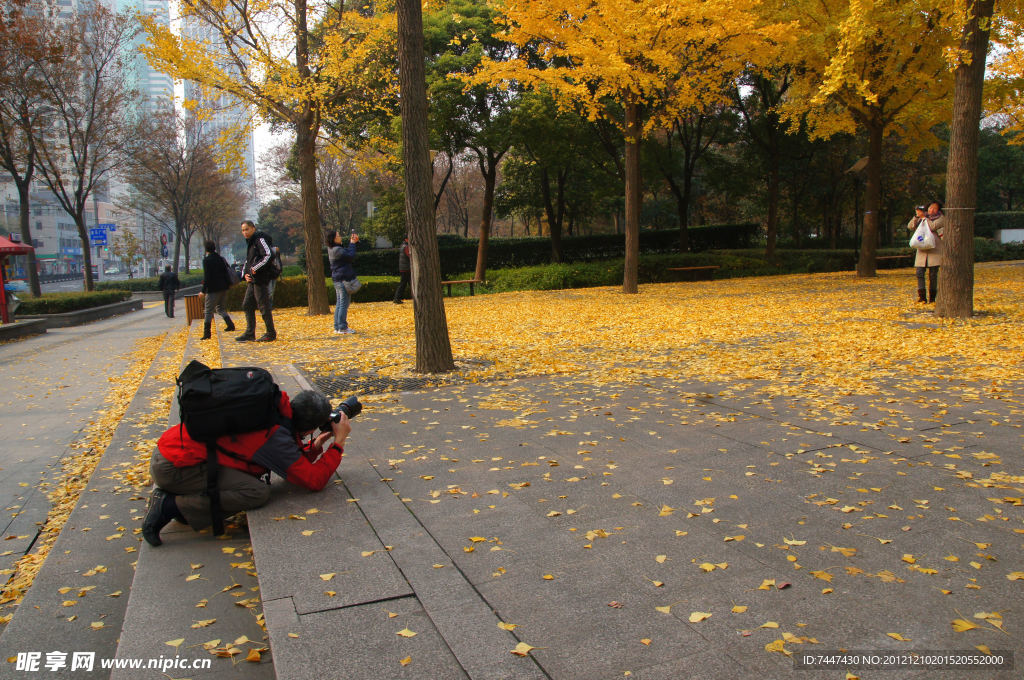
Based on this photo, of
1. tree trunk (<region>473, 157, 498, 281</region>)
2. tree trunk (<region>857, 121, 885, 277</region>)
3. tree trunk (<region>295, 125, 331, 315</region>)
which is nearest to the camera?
tree trunk (<region>295, 125, 331, 315</region>)

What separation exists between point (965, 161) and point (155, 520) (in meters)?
11.0

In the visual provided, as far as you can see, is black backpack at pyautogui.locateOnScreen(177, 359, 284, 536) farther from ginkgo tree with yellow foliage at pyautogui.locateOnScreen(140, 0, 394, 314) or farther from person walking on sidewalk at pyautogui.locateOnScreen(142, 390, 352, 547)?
ginkgo tree with yellow foliage at pyautogui.locateOnScreen(140, 0, 394, 314)

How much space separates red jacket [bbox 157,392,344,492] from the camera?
157 inches

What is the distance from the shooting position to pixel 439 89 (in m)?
22.0

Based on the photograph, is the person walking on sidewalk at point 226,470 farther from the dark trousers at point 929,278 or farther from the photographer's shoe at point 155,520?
the dark trousers at point 929,278

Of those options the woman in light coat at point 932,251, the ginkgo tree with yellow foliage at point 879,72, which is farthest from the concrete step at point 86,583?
the ginkgo tree with yellow foliage at point 879,72

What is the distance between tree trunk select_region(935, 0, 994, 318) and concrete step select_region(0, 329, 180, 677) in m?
10.7

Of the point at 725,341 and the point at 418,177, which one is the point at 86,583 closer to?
the point at 418,177

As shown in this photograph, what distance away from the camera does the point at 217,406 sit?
12.7 feet

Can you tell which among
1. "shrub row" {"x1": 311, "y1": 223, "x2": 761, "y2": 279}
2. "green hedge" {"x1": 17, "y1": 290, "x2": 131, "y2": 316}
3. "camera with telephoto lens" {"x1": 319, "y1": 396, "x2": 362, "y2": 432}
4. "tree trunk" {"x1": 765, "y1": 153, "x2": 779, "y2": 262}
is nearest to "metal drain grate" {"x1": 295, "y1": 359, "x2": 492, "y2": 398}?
"camera with telephoto lens" {"x1": 319, "y1": 396, "x2": 362, "y2": 432}

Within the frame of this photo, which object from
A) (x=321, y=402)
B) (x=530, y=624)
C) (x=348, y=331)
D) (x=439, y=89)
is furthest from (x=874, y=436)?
(x=439, y=89)

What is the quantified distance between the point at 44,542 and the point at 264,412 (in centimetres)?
184

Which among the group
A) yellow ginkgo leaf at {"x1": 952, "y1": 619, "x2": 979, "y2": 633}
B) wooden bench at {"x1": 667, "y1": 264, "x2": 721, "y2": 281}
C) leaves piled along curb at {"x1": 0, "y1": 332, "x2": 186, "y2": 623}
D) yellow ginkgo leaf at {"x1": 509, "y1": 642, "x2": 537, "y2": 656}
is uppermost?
wooden bench at {"x1": 667, "y1": 264, "x2": 721, "y2": 281}

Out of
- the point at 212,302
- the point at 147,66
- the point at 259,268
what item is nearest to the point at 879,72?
the point at 259,268
